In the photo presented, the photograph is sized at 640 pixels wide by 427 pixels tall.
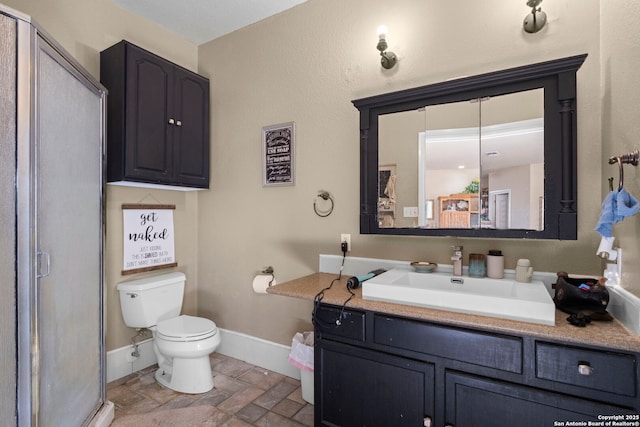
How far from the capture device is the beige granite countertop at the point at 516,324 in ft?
3.73

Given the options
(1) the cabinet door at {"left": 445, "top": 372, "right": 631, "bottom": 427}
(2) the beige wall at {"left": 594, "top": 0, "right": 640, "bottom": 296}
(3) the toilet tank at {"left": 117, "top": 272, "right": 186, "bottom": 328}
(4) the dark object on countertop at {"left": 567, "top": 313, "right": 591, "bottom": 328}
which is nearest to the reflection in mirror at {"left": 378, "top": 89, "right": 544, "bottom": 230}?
(2) the beige wall at {"left": 594, "top": 0, "right": 640, "bottom": 296}

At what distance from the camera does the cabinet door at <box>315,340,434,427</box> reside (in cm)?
149

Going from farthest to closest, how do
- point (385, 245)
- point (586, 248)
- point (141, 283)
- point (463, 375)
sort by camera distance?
point (141, 283) → point (385, 245) → point (586, 248) → point (463, 375)

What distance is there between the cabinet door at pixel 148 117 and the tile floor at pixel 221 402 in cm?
149

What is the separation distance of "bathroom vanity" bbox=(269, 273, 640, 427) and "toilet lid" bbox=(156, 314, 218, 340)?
82 centimetres

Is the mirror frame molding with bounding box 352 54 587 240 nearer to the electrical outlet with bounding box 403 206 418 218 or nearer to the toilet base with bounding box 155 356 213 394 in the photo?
the electrical outlet with bounding box 403 206 418 218

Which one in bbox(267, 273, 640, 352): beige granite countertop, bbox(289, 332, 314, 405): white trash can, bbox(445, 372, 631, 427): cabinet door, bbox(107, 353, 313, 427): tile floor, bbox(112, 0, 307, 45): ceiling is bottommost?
bbox(107, 353, 313, 427): tile floor

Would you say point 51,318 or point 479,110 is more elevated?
point 479,110

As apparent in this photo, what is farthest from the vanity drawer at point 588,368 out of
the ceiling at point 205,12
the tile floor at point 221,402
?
the ceiling at point 205,12

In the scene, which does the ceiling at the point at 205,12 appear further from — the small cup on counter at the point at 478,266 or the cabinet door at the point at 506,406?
the cabinet door at the point at 506,406

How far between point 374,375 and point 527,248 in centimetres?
102

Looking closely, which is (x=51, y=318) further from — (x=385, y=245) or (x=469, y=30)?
(x=469, y=30)

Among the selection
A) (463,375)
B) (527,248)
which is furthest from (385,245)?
(463,375)

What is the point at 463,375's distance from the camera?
4.56 ft
